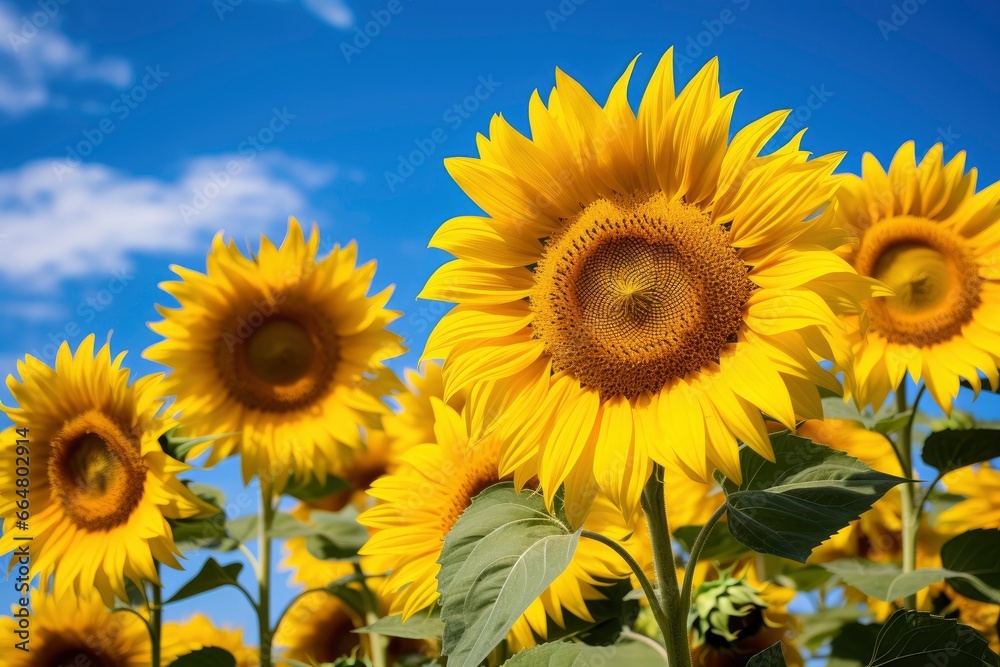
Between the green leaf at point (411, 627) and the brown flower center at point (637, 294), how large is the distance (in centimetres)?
88

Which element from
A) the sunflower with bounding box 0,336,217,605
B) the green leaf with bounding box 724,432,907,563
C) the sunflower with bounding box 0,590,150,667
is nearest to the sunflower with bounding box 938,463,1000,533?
the green leaf with bounding box 724,432,907,563

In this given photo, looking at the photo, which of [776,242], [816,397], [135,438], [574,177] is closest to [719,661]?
[816,397]

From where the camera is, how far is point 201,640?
4.30 metres

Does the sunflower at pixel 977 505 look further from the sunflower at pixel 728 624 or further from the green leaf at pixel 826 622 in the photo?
the sunflower at pixel 728 624

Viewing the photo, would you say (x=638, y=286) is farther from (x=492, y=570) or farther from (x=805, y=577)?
(x=805, y=577)

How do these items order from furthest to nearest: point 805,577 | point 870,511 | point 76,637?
point 870,511
point 76,637
point 805,577

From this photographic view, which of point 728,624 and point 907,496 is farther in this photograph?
point 907,496

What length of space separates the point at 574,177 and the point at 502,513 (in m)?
0.89

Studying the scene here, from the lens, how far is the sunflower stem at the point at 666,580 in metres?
2.05

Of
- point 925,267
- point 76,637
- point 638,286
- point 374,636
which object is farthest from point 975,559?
point 76,637

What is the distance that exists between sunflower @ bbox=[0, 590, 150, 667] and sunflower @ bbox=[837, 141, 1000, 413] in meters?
3.48

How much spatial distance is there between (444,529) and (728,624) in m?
0.98

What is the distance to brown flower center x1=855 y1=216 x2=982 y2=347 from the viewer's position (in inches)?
126

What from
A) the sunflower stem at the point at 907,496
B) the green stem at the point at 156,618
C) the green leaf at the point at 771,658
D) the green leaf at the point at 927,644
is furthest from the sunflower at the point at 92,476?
the sunflower stem at the point at 907,496
